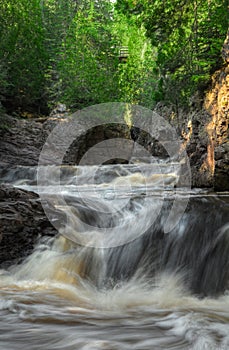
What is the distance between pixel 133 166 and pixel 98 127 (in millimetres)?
4614

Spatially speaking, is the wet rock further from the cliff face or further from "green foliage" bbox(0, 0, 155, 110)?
"green foliage" bbox(0, 0, 155, 110)

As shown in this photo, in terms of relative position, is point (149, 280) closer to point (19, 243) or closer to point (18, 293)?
point (18, 293)

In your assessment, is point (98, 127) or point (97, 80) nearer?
point (98, 127)

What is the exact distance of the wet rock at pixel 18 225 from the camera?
182 inches

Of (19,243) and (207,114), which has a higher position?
(207,114)

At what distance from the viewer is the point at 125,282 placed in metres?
3.93

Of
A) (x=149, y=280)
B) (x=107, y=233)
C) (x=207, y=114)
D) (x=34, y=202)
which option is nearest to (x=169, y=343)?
(x=149, y=280)

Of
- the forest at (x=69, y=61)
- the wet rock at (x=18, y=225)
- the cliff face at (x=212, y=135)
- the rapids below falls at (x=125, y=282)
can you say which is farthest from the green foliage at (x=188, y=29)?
the wet rock at (x=18, y=225)

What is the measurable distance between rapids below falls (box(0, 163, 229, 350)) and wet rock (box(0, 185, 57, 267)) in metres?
0.15

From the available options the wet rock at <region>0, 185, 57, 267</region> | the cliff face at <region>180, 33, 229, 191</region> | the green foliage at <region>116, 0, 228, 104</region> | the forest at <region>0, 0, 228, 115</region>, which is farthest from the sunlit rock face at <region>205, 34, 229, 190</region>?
the wet rock at <region>0, 185, 57, 267</region>

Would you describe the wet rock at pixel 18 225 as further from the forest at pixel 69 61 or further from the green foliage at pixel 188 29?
the forest at pixel 69 61

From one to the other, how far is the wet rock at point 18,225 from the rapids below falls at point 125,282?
154 mm

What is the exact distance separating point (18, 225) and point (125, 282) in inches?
66.5

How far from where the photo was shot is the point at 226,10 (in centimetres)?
809
